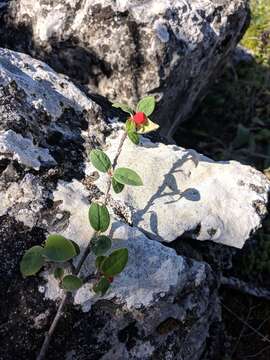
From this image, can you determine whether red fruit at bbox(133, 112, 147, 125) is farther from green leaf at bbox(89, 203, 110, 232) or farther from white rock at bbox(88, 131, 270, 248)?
green leaf at bbox(89, 203, 110, 232)

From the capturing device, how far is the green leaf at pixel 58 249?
1.85 m

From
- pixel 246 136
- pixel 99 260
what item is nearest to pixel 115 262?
pixel 99 260

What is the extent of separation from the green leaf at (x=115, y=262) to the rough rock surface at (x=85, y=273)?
0.34 feet

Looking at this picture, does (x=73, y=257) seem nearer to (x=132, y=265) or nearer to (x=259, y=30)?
(x=132, y=265)

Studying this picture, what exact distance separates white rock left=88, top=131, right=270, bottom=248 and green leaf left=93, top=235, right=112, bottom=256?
292mm

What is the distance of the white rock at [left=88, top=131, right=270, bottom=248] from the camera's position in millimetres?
2312

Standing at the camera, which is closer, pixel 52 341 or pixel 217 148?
pixel 52 341

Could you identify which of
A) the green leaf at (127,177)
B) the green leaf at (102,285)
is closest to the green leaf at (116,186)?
the green leaf at (127,177)

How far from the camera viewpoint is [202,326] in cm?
235

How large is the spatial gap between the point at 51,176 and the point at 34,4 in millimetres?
1596

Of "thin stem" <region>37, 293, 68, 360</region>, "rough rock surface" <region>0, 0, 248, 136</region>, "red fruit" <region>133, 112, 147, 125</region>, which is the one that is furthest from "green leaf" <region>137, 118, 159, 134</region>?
"rough rock surface" <region>0, 0, 248, 136</region>

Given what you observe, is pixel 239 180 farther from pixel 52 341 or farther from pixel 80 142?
pixel 52 341

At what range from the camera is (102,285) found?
74.6 inches

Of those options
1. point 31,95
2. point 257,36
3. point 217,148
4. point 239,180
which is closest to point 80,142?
point 31,95
